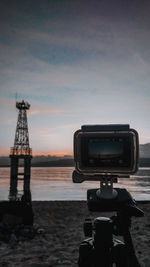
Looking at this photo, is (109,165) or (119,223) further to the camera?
(109,165)

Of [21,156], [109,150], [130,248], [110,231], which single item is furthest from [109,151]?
[21,156]

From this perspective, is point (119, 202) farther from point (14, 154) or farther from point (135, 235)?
point (14, 154)

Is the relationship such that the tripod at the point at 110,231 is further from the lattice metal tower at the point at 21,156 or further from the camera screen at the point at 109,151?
the lattice metal tower at the point at 21,156

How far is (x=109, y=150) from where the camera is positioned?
1918 mm

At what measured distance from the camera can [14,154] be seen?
4281 centimetres

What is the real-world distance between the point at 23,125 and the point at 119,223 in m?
49.1

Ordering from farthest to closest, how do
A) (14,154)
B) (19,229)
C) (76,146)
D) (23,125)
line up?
(23,125), (14,154), (19,229), (76,146)

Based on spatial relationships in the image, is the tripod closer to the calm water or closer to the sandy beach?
the sandy beach

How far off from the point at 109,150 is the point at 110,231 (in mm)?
616

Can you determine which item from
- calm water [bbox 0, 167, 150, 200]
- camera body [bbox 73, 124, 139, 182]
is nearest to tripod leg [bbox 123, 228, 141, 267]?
camera body [bbox 73, 124, 139, 182]

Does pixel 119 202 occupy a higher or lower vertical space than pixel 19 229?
higher

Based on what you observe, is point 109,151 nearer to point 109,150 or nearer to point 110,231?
point 109,150

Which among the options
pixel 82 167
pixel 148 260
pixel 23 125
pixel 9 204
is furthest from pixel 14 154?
pixel 82 167

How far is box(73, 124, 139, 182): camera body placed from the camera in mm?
1889
